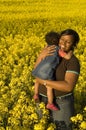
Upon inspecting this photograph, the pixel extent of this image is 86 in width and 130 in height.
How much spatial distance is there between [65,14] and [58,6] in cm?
471

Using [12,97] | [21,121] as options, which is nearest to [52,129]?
[21,121]

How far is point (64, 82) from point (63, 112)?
439mm

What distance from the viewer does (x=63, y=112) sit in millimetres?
4961

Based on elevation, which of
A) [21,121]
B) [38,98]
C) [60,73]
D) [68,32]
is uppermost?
[68,32]

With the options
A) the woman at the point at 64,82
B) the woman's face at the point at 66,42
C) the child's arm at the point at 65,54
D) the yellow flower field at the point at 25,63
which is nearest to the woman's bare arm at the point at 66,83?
the woman at the point at 64,82

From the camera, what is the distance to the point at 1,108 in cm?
585

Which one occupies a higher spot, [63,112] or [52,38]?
[52,38]

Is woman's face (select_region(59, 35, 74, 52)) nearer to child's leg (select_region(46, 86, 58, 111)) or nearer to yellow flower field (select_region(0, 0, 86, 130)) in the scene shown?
child's leg (select_region(46, 86, 58, 111))

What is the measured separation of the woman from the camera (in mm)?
4688

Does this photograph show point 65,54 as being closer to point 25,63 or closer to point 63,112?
point 63,112

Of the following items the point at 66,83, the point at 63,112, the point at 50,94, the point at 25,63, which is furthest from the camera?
the point at 25,63

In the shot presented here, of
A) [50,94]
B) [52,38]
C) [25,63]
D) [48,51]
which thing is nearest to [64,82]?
[50,94]

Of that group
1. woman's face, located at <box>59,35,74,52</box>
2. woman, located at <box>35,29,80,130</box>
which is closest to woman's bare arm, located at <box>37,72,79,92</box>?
woman, located at <box>35,29,80,130</box>

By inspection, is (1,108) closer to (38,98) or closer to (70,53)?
(38,98)
